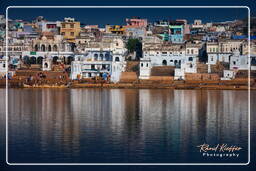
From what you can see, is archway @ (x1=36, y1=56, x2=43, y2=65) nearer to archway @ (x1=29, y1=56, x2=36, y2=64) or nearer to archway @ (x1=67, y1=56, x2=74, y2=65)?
archway @ (x1=29, y1=56, x2=36, y2=64)

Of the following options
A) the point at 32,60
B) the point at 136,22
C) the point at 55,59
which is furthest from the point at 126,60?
the point at 136,22

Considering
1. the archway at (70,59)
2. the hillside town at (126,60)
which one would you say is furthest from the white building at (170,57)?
the archway at (70,59)

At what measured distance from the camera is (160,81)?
25578 millimetres

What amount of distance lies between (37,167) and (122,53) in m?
19.4

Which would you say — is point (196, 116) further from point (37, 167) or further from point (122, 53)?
point (122, 53)

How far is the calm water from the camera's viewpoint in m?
10.2

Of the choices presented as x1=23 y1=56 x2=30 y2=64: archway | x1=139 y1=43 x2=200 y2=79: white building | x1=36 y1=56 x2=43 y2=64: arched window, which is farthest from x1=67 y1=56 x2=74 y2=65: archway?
x1=139 y1=43 x2=200 y2=79: white building

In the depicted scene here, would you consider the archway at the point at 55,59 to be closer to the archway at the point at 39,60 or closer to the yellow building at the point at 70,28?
the archway at the point at 39,60

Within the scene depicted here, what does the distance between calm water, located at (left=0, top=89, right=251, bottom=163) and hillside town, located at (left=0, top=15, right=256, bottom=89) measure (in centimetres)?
498
